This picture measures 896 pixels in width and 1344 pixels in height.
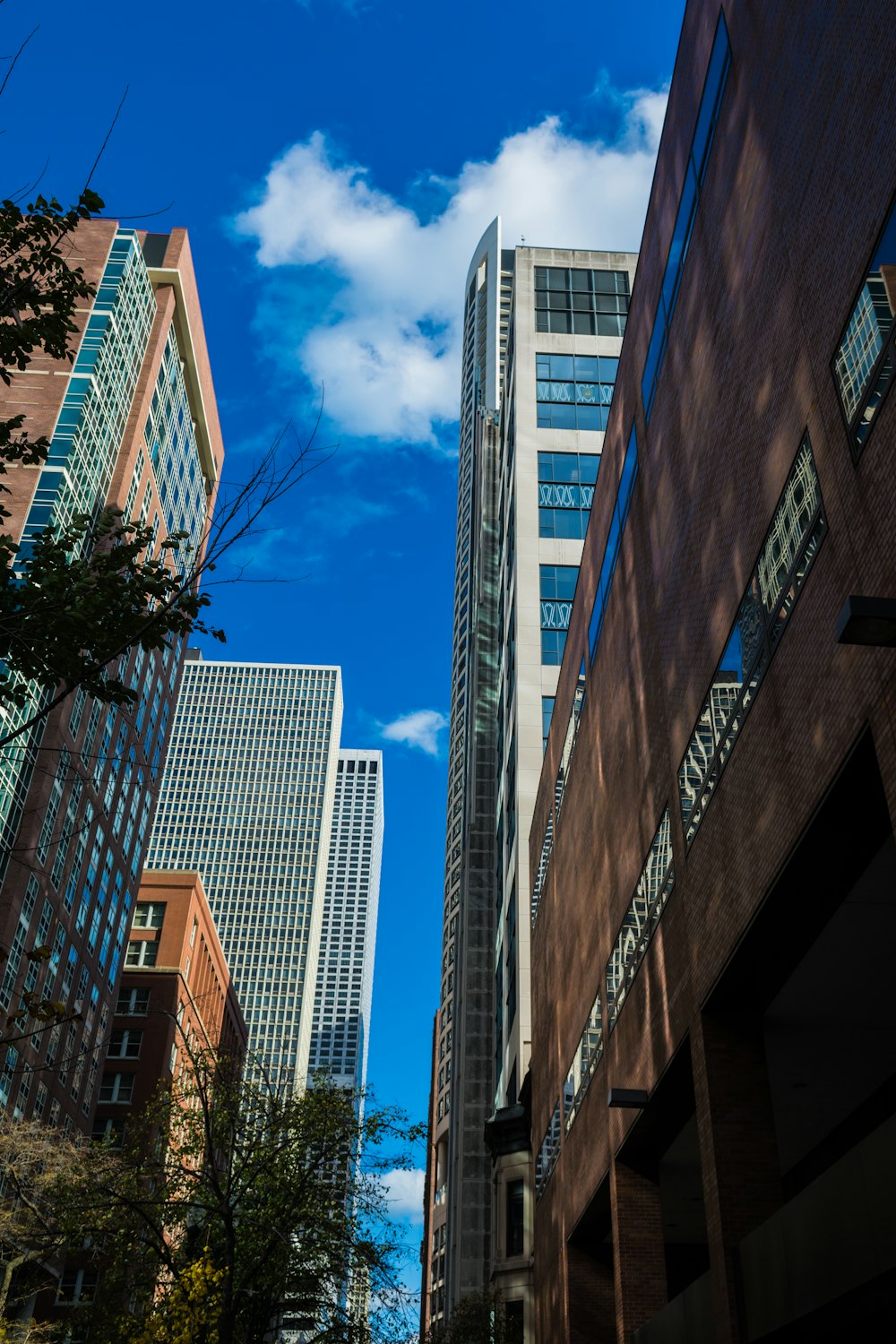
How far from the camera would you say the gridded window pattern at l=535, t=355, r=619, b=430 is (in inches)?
3044

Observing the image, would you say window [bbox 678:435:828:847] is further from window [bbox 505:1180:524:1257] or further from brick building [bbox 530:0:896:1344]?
window [bbox 505:1180:524:1257]

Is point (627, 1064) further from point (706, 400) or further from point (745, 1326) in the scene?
point (706, 400)

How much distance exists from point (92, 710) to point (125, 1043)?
29339mm

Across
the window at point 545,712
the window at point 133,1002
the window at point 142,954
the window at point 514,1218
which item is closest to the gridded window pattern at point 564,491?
the window at point 545,712

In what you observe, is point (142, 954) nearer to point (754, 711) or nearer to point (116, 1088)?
point (116, 1088)

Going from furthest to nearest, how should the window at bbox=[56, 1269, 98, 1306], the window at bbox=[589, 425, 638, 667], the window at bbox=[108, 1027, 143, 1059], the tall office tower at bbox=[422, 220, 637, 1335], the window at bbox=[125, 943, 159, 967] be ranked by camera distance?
the window at bbox=[125, 943, 159, 967] → the window at bbox=[108, 1027, 143, 1059] → the window at bbox=[56, 1269, 98, 1306] → the tall office tower at bbox=[422, 220, 637, 1335] → the window at bbox=[589, 425, 638, 667]

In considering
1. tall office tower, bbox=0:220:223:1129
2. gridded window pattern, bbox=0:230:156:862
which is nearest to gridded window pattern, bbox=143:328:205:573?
tall office tower, bbox=0:220:223:1129

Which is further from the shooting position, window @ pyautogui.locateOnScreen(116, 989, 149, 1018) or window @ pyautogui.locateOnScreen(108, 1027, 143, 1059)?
window @ pyautogui.locateOnScreen(116, 989, 149, 1018)

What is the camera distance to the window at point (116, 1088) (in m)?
87.4

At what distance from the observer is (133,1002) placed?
94.4 meters

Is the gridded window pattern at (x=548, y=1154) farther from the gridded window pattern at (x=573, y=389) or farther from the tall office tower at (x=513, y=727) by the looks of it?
the gridded window pattern at (x=573, y=389)

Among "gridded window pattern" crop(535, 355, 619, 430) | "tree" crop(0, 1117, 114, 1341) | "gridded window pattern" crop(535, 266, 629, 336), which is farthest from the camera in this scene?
"gridded window pattern" crop(535, 266, 629, 336)

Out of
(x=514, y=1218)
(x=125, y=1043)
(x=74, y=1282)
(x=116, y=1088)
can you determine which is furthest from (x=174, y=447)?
(x=514, y=1218)

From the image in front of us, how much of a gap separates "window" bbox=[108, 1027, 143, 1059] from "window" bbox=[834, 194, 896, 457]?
87157mm
